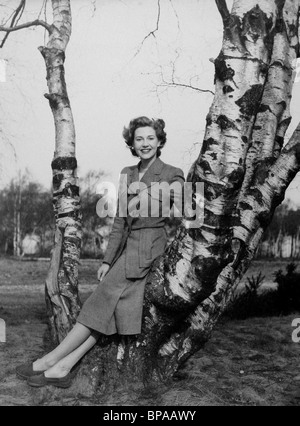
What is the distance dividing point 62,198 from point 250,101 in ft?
6.17

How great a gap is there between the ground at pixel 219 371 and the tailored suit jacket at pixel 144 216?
79cm

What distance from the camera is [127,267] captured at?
112 inches

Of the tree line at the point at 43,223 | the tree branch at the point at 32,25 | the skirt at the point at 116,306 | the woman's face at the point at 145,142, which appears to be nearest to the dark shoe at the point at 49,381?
the skirt at the point at 116,306

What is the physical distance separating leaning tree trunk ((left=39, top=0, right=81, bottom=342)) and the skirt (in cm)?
78

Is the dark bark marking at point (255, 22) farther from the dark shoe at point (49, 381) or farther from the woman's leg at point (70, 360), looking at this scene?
the dark shoe at point (49, 381)

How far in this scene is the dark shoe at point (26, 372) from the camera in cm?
292

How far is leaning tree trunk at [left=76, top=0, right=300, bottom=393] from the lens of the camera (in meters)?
2.55

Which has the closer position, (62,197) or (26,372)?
(26,372)

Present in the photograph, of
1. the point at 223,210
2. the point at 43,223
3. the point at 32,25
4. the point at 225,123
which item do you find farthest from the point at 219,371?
the point at 43,223

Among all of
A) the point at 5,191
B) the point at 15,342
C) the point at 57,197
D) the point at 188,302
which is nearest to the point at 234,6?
the point at 188,302

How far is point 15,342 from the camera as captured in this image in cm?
393
